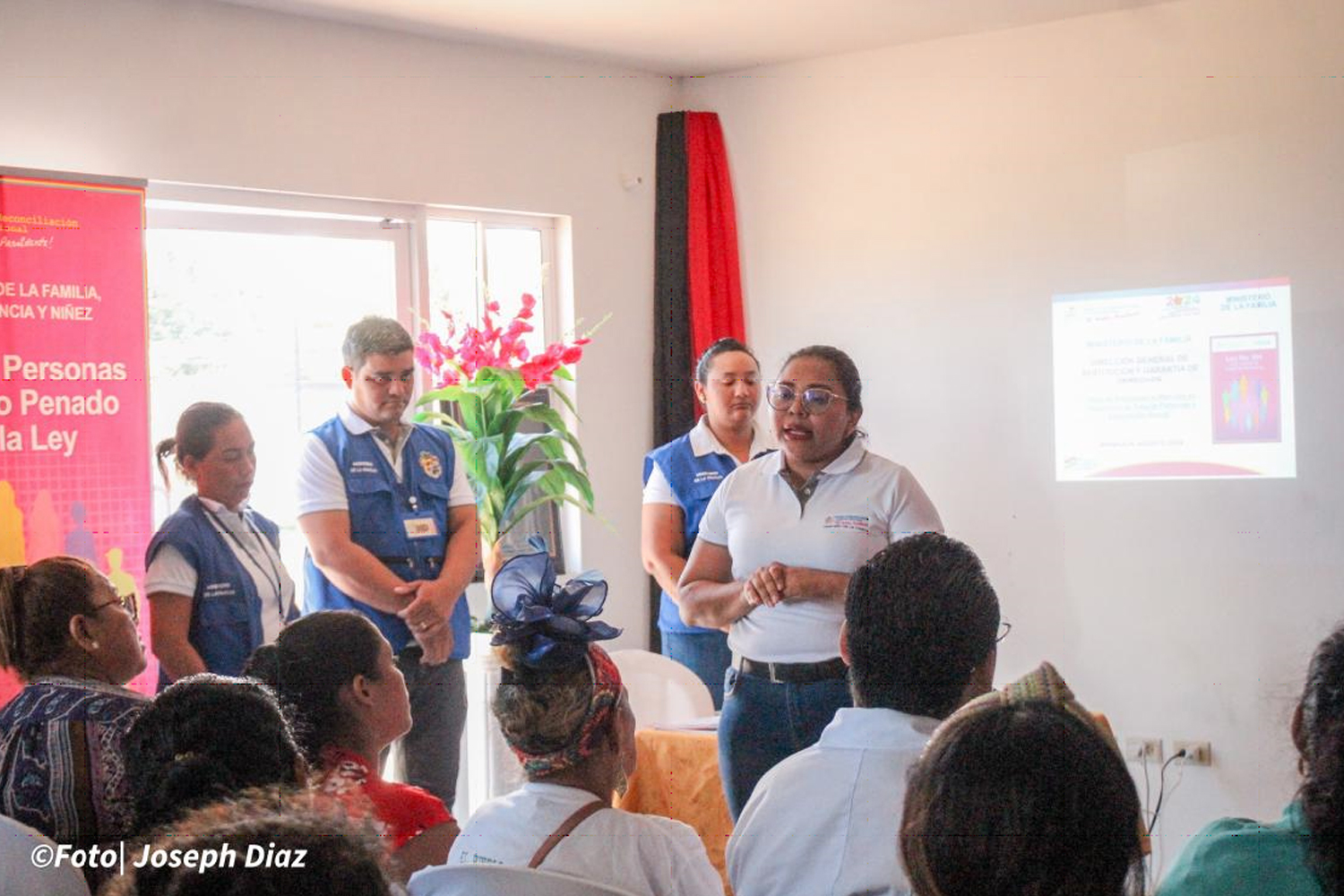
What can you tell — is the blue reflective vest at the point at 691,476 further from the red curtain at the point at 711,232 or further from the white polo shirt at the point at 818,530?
the red curtain at the point at 711,232

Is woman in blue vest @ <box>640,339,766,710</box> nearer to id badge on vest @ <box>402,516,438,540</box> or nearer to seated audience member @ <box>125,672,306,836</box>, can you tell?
id badge on vest @ <box>402,516,438,540</box>

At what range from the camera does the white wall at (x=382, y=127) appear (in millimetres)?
4090

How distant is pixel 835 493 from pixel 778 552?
0.18 m

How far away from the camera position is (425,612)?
11.0 feet

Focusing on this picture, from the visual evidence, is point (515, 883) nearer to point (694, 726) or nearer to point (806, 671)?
point (806, 671)

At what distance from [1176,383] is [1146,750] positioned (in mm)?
1359

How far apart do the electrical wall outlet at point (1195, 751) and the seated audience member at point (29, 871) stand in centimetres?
408

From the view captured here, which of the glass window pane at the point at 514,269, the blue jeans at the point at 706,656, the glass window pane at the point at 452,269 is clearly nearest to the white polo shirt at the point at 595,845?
the blue jeans at the point at 706,656

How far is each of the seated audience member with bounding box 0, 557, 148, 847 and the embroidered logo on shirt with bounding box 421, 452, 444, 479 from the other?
1.28 metres

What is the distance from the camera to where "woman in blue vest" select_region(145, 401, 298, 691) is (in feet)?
9.72

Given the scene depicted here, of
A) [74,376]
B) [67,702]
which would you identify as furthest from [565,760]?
[74,376]

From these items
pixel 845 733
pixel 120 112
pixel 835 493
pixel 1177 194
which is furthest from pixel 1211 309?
pixel 120 112

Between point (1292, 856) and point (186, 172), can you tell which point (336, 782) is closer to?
point (1292, 856)

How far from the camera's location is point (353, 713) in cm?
199
